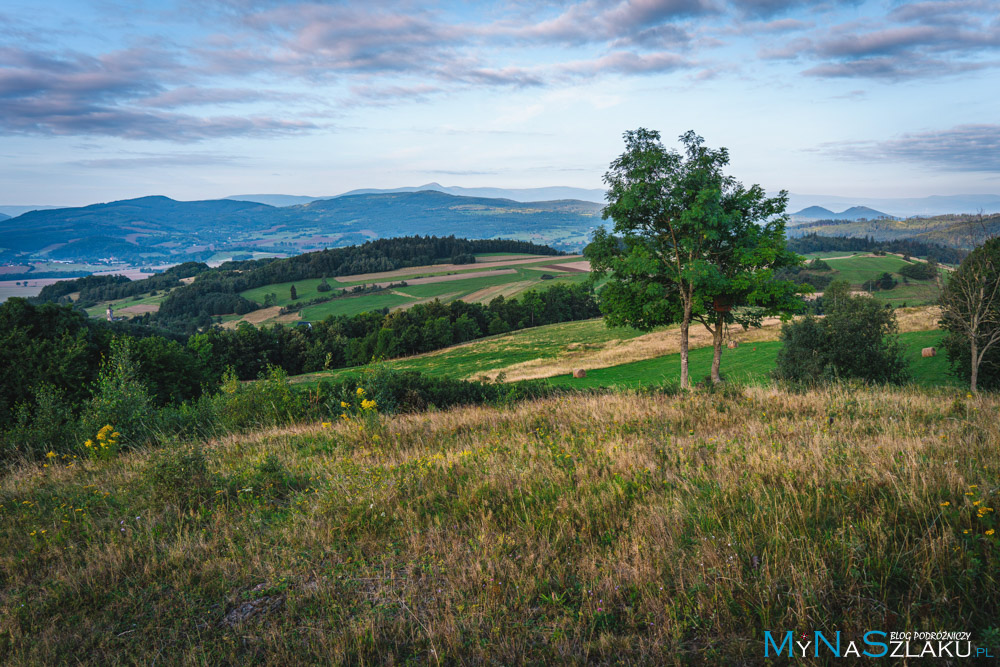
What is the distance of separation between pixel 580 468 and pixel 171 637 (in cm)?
404

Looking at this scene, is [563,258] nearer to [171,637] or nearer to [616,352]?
[616,352]

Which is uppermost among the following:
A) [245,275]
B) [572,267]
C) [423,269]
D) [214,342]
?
[423,269]

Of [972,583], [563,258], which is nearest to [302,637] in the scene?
[972,583]

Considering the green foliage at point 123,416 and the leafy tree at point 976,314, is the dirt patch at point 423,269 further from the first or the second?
Answer: the green foliage at point 123,416

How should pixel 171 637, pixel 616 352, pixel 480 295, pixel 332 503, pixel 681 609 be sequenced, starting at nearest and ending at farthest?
pixel 681 609 → pixel 171 637 → pixel 332 503 → pixel 616 352 → pixel 480 295

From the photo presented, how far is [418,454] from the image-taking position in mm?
6766

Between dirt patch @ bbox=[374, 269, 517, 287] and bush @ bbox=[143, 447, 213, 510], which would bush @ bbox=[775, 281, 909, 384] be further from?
dirt patch @ bbox=[374, 269, 517, 287]

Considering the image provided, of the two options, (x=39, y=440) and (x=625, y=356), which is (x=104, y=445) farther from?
(x=625, y=356)

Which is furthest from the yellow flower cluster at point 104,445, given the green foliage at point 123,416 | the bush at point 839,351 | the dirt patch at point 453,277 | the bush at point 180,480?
the dirt patch at point 453,277

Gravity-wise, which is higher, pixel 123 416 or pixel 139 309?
pixel 123 416

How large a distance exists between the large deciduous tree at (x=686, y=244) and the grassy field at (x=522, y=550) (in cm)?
1511

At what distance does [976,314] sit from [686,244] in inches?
670

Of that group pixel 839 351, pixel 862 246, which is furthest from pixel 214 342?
pixel 862 246

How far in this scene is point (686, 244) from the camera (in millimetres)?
21172
